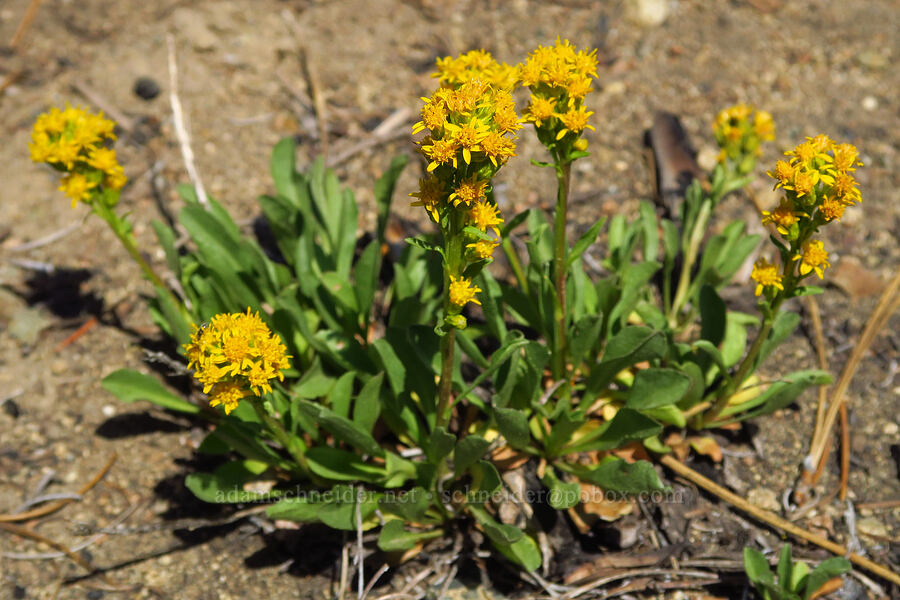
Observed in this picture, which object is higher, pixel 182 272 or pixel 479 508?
pixel 182 272

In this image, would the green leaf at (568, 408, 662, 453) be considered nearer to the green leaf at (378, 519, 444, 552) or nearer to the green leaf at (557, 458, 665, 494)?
the green leaf at (557, 458, 665, 494)

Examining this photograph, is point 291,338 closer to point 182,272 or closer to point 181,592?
point 182,272

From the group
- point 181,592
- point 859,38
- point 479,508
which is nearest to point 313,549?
point 181,592

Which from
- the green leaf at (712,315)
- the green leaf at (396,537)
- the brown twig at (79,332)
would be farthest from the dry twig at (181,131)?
the green leaf at (712,315)

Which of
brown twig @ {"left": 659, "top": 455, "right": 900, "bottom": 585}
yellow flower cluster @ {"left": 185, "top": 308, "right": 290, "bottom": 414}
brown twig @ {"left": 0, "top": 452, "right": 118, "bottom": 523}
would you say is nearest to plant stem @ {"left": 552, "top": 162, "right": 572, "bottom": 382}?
brown twig @ {"left": 659, "top": 455, "right": 900, "bottom": 585}

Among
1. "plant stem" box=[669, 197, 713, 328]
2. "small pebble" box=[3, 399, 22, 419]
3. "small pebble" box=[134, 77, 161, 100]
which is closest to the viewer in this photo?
"small pebble" box=[3, 399, 22, 419]

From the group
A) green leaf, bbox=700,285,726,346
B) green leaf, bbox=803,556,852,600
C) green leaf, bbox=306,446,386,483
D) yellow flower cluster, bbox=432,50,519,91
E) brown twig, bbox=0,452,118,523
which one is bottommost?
brown twig, bbox=0,452,118,523

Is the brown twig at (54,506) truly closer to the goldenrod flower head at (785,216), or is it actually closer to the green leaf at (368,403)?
the green leaf at (368,403)
